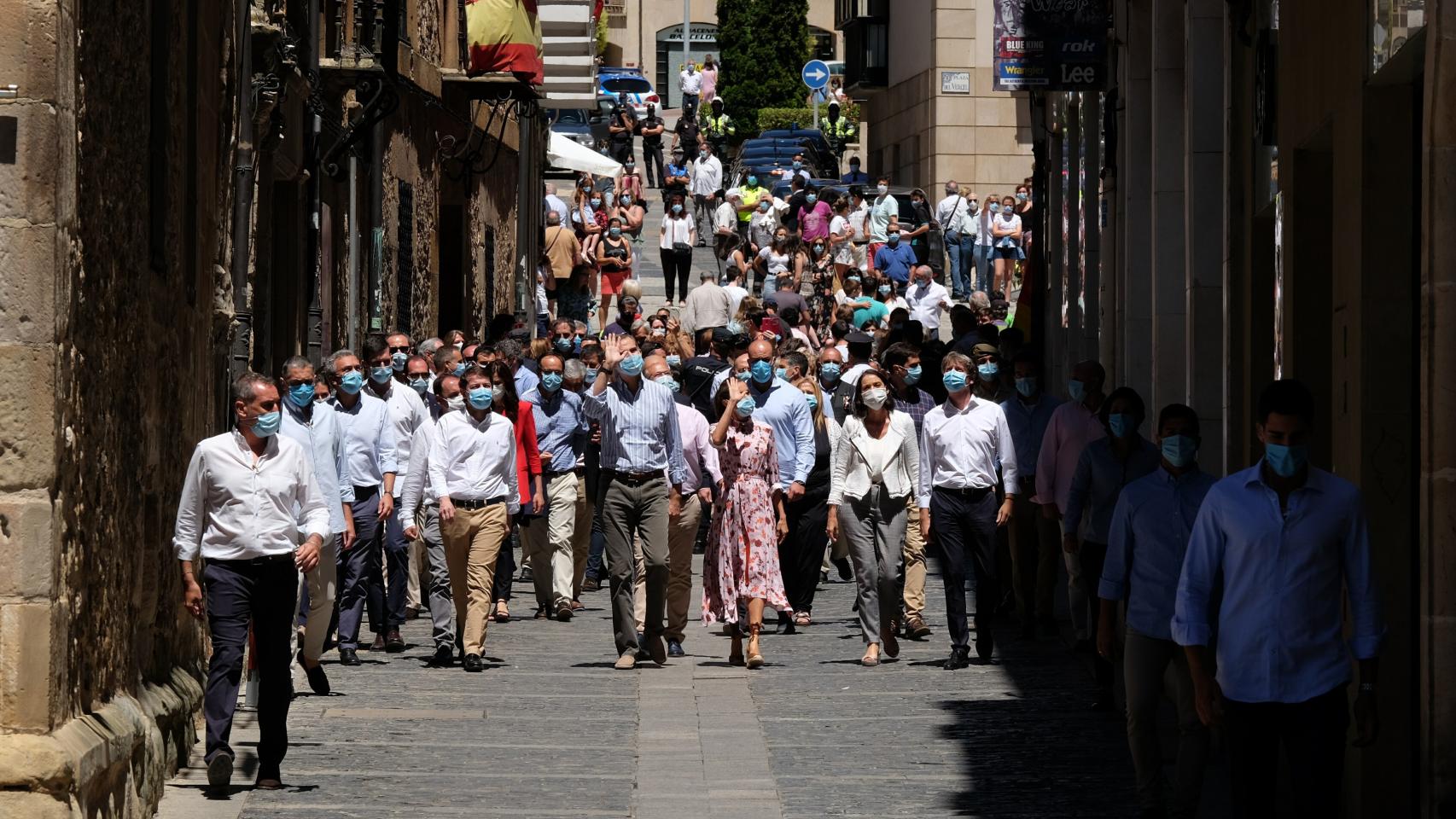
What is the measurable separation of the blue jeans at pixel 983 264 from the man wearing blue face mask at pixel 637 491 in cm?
2674

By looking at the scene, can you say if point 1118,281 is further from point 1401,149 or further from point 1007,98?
point 1007,98

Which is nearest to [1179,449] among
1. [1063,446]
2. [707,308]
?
[1063,446]

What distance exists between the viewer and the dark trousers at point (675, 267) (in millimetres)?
40625

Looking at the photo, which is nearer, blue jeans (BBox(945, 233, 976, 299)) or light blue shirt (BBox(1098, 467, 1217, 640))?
light blue shirt (BBox(1098, 467, 1217, 640))

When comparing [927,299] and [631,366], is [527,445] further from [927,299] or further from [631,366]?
[927,299]

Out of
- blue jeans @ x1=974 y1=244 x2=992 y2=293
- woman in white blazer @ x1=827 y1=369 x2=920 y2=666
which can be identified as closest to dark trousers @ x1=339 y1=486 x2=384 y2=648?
woman in white blazer @ x1=827 y1=369 x2=920 y2=666

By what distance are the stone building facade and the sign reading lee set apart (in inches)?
254

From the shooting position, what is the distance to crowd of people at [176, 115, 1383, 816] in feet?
29.9

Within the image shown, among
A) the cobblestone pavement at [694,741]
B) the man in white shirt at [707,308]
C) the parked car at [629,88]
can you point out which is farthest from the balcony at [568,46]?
the parked car at [629,88]

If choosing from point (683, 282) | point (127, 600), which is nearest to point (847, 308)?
point (683, 282)

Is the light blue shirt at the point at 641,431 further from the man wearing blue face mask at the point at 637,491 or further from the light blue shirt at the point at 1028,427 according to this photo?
the light blue shirt at the point at 1028,427

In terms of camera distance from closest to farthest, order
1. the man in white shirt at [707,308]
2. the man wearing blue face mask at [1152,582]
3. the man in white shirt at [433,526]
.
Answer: the man wearing blue face mask at [1152,582]
the man in white shirt at [433,526]
the man in white shirt at [707,308]

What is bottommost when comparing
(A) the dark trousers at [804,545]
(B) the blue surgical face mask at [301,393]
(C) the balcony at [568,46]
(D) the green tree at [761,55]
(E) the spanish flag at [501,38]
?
(A) the dark trousers at [804,545]

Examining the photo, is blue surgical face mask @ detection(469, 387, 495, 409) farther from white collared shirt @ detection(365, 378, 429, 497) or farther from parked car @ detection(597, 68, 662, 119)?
parked car @ detection(597, 68, 662, 119)
